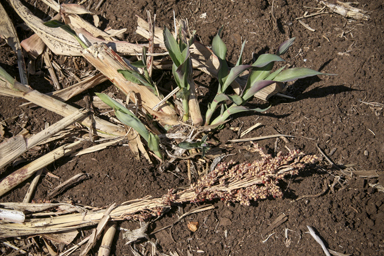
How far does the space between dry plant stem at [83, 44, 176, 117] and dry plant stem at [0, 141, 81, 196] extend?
24.2 inches

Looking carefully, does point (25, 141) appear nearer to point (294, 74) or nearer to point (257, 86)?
point (257, 86)

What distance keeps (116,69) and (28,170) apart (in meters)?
0.93

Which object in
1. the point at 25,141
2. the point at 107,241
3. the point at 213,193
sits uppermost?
the point at 25,141

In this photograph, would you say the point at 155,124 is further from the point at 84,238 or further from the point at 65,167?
the point at 84,238

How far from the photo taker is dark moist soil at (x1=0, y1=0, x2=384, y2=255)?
71.1 inches

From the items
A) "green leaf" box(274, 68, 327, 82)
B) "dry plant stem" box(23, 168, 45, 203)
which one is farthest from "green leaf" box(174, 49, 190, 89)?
"dry plant stem" box(23, 168, 45, 203)

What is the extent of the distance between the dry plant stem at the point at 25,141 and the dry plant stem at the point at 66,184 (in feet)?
1.08

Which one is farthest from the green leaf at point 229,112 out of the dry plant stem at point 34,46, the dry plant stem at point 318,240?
the dry plant stem at point 34,46

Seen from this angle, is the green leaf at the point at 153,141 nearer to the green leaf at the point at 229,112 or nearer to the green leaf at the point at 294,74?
the green leaf at the point at 229,112

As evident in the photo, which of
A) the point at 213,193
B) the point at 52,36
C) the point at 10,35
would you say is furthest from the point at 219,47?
the point at 10,35

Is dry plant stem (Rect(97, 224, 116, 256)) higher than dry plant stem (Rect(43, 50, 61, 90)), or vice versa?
dry plant stem (Rect(43, 50, 61, 90))

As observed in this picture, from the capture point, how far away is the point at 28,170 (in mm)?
1911

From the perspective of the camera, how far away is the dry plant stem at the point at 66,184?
6.15ft

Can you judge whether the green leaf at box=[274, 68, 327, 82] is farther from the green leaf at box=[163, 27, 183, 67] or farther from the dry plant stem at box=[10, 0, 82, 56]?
the dry plant stem at box=[10, 0, 82, 56]
